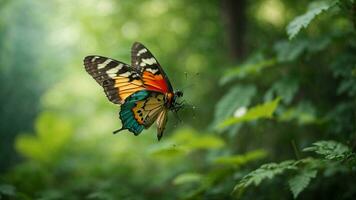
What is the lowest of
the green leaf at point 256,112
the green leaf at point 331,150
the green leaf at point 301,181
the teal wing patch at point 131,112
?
the green leaf at point 301,181

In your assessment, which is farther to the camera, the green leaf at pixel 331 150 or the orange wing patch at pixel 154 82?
the orange wing patch at pixel 154 82

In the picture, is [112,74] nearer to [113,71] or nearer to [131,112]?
[113,71]

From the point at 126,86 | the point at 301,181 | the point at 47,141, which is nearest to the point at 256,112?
the point at 301,181

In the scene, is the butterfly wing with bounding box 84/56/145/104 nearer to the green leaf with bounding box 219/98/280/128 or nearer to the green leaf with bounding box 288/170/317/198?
the green leaf with bounding box 219/98/280/128

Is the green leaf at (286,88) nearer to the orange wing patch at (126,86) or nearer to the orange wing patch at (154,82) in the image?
the orange wing patch at (154,82)

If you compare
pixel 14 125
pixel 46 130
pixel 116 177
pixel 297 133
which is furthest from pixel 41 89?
pixel 297 133

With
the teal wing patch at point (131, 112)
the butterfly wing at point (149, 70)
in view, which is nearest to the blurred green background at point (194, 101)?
the butterfly wing at point (149, 70)

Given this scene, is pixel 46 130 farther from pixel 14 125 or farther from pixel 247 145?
pixel 247 145
